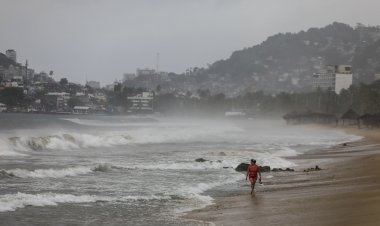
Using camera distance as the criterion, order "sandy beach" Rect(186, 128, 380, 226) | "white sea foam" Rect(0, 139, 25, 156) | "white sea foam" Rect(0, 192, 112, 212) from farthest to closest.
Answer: "white sea foam" Rect(0, 139, 25, 156) → "white sea foam" Rect(0, 192, 112, 212) → "sandy beach" Rect(186, 128, 380, 226)

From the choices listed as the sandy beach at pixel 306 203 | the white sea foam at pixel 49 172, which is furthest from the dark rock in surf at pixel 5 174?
the sandy beach at pixel 306 203

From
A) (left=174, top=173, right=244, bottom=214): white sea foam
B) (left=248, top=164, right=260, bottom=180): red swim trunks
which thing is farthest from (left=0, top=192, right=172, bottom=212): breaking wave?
(left=248, top=164, right=260, bottom=180): red swim trunks

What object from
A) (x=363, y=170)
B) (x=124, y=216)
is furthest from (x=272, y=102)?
(x=124, y=216)

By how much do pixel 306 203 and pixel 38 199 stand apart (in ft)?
24.0

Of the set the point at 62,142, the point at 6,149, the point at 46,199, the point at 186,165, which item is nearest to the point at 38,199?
the point at 46,199

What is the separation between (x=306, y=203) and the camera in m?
15.3

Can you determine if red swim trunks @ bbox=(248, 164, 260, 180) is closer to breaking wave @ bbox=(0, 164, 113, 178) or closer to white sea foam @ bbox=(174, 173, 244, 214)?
white sea foam @ bbox=(174, 173, 244, 214)

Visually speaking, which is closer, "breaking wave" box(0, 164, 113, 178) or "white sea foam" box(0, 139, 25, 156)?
"breaking wave" box(0, 164, 113, 178)

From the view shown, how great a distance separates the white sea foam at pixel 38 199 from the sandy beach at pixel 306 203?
3.54m

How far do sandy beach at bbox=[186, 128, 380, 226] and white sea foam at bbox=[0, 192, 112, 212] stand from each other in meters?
3.54

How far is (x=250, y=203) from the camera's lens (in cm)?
1634

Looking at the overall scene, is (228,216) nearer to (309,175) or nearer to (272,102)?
(309,175)

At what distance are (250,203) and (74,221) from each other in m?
5.31

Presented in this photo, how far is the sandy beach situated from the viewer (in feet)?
41.9
